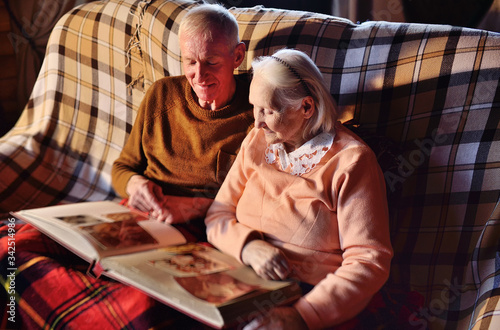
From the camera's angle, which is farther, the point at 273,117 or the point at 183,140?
the point at 183,140

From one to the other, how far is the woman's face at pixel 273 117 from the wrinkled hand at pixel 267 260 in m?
0.24

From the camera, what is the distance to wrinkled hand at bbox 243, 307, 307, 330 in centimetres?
90

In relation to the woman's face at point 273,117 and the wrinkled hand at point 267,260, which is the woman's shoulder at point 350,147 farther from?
the wrinkled hand at point 267,260

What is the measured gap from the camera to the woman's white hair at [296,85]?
1.05 meters

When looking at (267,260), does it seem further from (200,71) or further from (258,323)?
(200,71)

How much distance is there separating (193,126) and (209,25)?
296 mm

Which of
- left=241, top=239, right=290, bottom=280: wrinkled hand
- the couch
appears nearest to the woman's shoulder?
the couch

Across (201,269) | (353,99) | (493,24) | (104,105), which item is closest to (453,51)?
(353,99)

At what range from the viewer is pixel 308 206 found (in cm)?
106

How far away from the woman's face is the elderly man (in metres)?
0.28

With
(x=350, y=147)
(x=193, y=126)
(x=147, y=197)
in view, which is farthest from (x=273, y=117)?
(x=147, y=197)

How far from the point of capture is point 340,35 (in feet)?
4.49

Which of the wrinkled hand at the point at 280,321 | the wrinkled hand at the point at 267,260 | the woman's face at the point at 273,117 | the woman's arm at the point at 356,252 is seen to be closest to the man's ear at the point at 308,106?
the woman's face at the point at 273,117

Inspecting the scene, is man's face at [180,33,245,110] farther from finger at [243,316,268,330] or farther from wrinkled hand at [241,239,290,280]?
finger at [243,316,268,330]
